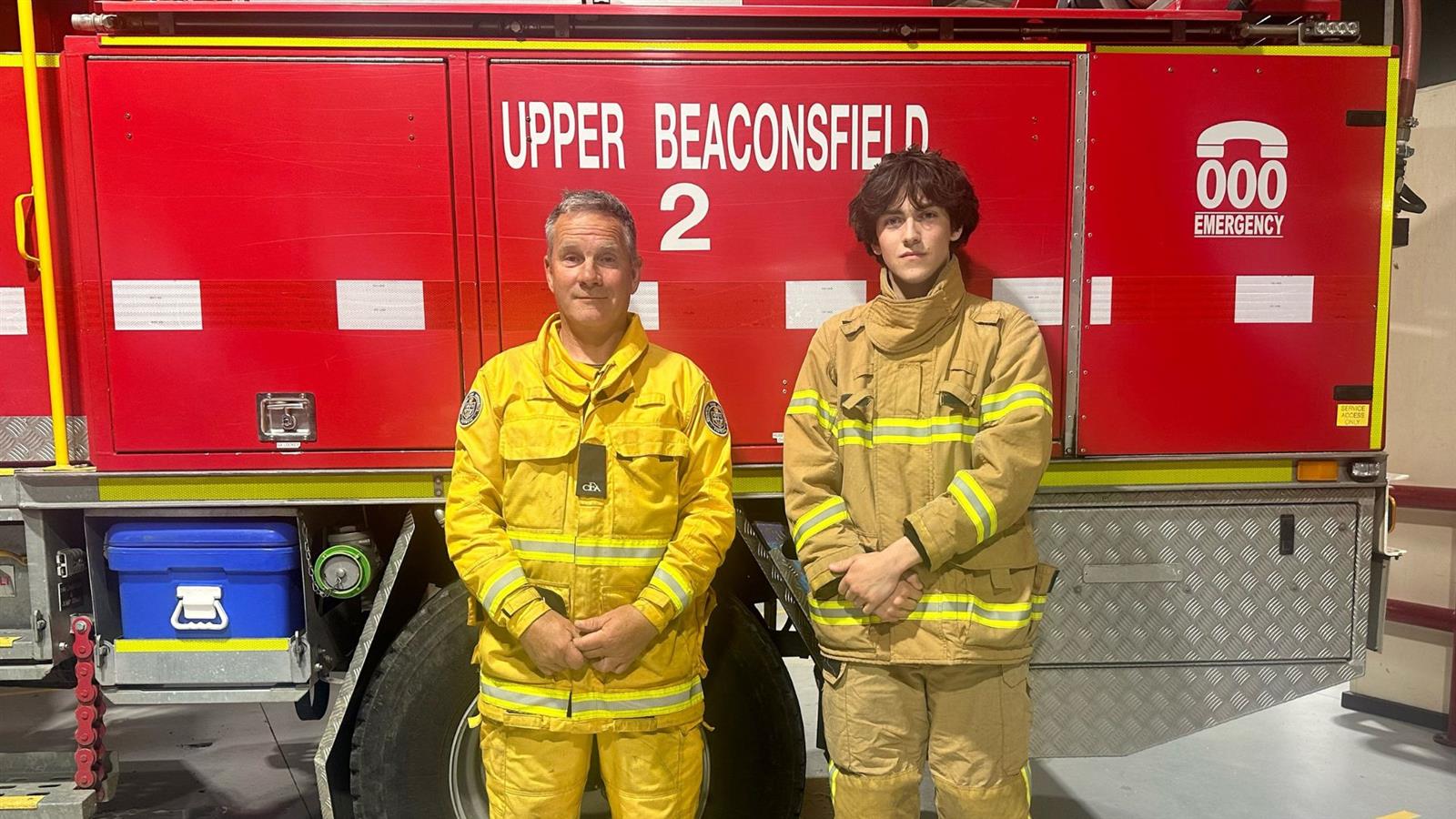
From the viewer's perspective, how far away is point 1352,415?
261cm

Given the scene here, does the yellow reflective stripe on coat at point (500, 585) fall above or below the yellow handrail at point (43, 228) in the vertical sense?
below

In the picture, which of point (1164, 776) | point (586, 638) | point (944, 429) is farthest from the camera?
point (1164, 776)

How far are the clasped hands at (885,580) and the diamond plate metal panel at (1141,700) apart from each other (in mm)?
812

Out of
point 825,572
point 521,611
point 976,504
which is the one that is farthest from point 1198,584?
point 521,611

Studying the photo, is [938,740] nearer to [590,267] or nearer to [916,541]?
[916,541]

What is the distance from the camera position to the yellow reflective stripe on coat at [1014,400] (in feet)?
6.63

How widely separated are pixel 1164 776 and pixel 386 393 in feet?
11.8

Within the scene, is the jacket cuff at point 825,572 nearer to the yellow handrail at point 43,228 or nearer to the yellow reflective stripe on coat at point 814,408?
the yellow reflective stripe on coat at point 814,408

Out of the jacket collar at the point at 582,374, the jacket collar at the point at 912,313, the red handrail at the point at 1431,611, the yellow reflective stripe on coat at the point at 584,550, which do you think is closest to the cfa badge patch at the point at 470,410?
the jacket collar at the point at 582,374

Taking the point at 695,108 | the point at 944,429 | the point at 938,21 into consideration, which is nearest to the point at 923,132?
the point at 938,21

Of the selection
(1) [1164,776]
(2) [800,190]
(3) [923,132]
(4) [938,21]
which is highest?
(4) [938,21]

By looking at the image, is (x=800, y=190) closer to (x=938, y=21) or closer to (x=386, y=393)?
(x=938, y=21)

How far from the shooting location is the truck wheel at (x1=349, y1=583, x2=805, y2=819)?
8.25 ft

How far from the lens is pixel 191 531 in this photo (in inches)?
96.9
